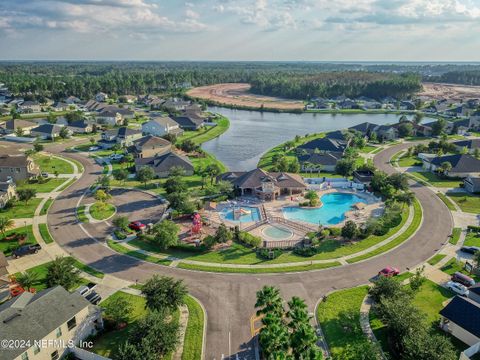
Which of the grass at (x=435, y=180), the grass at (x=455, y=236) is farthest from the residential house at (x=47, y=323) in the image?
the grass at (x=435, y=180)

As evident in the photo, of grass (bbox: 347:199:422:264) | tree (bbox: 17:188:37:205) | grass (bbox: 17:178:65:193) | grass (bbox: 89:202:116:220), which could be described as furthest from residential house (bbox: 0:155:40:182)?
grass (bbox: 347:199:422:264)

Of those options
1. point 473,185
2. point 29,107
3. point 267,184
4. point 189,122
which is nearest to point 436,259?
point 267,184

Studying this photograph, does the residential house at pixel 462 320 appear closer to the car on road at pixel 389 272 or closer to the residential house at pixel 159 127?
the car on road at pixel 389 272

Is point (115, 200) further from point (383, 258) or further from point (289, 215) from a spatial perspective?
point (383, 258)

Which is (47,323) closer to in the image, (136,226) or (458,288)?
(136,226)

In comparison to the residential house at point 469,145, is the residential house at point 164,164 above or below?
below
